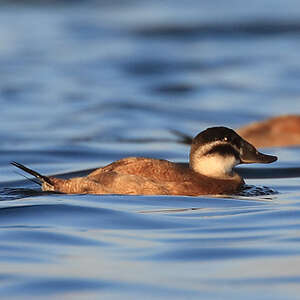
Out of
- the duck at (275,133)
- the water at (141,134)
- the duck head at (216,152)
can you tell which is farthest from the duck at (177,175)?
the duck at (275,133)

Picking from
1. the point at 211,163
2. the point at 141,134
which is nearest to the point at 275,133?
the point at 141,134

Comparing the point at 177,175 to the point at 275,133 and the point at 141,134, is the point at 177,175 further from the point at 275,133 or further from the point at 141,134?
the point at 141,134

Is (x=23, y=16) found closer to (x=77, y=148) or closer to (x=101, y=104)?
(x=101, y=104)

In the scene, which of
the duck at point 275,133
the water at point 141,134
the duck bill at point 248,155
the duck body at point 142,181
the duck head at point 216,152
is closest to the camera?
the water at point 141,134

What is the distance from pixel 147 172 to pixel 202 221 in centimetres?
100

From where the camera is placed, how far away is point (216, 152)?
10.6 m

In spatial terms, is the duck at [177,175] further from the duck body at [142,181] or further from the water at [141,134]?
the water at [141,134]

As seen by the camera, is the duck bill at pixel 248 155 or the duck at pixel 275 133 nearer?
the duck bill at pixel 248 155

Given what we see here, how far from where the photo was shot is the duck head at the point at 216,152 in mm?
10602

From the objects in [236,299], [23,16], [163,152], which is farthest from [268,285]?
[23,16]

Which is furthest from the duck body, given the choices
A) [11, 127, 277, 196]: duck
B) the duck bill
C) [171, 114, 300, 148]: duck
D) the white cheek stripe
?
[171, 114, 300, 148]: duck

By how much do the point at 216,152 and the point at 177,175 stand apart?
1.71 ft

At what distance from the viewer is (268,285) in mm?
7250

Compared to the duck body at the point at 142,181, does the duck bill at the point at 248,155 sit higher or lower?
higher
